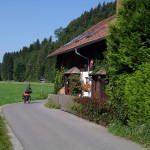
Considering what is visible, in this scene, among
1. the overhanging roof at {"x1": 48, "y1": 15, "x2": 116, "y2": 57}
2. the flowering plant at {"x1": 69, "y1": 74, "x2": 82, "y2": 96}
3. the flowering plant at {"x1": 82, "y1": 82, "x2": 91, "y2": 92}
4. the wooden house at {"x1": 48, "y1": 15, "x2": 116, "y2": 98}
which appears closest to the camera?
the wooden house at {"x1": 48, "y1": 15, "x2": 116, "y2": 98}

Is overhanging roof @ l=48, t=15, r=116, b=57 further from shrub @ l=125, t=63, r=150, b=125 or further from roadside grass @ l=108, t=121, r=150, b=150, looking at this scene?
roadside grass @ l=108, t=121, r=150, b=150

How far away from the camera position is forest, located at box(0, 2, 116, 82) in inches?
3868

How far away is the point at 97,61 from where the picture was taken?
22.0 metres

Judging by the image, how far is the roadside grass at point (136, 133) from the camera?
976cm

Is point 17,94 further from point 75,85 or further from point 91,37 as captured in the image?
point 91,37

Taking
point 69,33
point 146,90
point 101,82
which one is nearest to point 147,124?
point 146,90

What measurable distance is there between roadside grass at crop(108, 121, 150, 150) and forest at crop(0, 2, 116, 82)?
6562cm

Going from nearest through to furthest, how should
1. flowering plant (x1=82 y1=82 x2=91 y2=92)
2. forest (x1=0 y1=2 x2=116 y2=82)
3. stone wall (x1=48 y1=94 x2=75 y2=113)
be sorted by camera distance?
stone wall (x1=48 y1=94 x2=75 y2=113) → flowering plant (x1=82 y1=82 x2=91 y2=92) → forest (x1=0 y1=2 x2=116 y2=82)

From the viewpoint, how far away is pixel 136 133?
10.3 metres

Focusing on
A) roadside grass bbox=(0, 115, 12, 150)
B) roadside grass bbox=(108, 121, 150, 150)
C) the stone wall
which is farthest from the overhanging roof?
roadside grass bbox=(0, 115, 12, 150)

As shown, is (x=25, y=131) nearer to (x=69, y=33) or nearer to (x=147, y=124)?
(x=147, y=124)

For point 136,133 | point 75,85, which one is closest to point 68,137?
point 136,133

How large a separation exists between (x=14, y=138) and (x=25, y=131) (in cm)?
170

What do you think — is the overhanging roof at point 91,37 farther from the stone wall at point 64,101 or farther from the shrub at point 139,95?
the shrub at point 139,95
